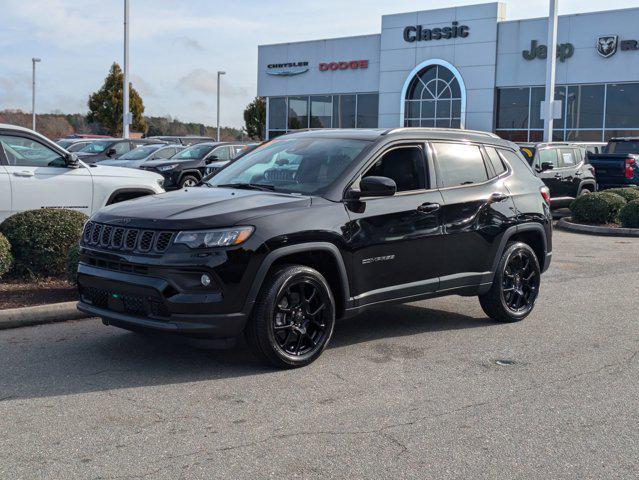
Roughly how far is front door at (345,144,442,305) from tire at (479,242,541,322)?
34.7 inches

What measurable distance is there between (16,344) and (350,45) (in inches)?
1399

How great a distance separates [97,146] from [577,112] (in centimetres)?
1946

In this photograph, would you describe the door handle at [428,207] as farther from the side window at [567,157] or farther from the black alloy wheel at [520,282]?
the side window at [567,157]

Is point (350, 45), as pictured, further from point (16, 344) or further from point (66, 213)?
point (16, 344)

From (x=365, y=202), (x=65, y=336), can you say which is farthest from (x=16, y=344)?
(x=365, y=202)

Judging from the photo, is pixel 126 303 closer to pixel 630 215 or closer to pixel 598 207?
pixel 630 215

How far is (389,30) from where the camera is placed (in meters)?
38.6

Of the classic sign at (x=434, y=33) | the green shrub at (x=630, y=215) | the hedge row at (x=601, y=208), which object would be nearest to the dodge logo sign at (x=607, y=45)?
the classic sign at (x=434, y=33)

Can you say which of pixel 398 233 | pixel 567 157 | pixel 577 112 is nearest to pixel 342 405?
pixel 398 233

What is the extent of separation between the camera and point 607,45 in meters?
32.2

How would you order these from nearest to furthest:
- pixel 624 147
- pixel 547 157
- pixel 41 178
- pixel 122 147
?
pixel 41 178 → pixel 547 157 → pixel 624 147 → pixel 122 147

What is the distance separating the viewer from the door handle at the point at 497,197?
746cm

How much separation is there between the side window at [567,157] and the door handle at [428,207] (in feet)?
41.1

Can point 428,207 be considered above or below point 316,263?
above
